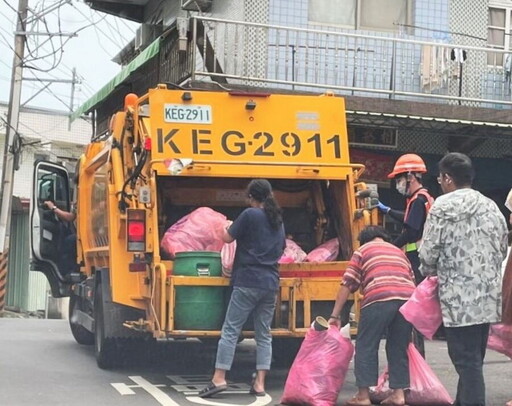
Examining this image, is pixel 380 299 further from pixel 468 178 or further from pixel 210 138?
pixel 210 138

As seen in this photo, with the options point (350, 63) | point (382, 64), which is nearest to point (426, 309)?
point (350, 63)

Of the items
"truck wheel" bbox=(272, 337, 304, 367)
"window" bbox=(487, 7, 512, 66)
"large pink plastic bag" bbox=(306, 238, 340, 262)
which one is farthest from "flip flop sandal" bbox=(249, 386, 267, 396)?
"window" bbox=(487, 7, 512, 66)

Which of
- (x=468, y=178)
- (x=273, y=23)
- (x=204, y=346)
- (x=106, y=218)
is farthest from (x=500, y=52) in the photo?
(x=468, y=178)

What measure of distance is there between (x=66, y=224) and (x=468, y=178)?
23.2 ft

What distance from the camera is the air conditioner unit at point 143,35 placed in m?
19.9

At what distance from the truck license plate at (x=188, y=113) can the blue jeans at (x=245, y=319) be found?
1.70 m

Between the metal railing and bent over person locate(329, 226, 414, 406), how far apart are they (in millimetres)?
6681

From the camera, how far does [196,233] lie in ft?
26.6

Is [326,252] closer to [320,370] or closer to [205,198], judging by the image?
[205,198]

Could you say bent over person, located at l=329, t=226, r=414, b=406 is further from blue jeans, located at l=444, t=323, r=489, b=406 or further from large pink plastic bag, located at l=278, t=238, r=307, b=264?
large pink plastic bag, located at l=278, t=238, r=307, b=264

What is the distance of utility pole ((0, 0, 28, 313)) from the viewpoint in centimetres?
1958

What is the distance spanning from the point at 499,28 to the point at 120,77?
640 cm

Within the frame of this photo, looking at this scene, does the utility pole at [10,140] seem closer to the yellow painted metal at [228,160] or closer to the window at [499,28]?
the window at [499,28]

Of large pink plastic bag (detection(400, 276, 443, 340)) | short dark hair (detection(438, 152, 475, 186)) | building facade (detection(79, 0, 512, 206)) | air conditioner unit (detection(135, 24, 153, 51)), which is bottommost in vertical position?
large pink plastic bag (detection(400, 276, 443, 340))
